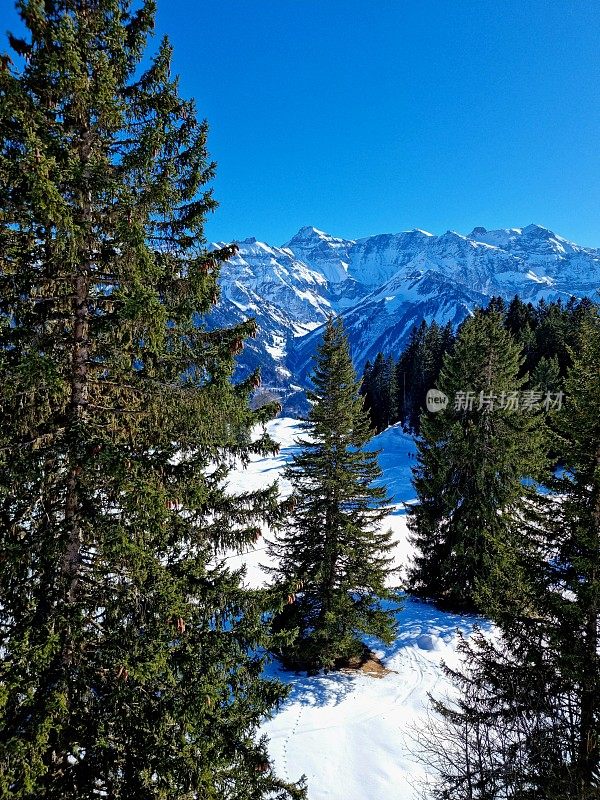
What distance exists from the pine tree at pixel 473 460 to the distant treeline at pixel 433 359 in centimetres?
2990

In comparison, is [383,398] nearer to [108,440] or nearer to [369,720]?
[369,720]

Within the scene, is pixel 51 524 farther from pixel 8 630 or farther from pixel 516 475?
pixel 516 475

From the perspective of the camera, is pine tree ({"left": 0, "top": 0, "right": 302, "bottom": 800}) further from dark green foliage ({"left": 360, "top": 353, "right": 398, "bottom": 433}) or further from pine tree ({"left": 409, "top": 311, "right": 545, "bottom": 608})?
dark green foliage ({"left": 360, "top": 353, "right": 398, "bottom": 433})

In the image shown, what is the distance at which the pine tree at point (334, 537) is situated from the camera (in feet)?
46.8

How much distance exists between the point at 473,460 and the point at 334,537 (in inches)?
299

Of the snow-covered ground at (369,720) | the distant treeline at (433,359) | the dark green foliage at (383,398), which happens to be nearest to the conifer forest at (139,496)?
the snow-covered ground at (369,720)

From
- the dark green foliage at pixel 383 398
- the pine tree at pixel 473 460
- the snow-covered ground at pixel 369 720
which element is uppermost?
the dark green foliage at pixel 383 398

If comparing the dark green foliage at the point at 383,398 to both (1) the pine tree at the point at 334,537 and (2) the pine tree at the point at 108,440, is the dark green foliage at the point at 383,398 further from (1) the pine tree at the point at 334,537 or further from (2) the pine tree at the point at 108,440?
(2) the pine tree at the point at 108,440

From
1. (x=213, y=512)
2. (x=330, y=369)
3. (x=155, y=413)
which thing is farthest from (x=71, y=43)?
(x=330, y=369)

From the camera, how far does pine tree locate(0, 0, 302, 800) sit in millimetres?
4691

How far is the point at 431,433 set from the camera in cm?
1984

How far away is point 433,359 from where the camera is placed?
61344 millimetres

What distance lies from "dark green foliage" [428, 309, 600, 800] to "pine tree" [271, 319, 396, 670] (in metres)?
5.33

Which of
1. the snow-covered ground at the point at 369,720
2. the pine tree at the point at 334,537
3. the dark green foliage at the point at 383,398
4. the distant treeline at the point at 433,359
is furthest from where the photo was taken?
the dark green foliage at the point at 383,398
